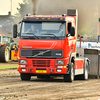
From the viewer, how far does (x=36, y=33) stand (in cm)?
1653

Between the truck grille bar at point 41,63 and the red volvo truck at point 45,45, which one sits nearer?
the red volvo truck at point 45,45

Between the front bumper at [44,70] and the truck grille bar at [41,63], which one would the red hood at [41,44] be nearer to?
the truck grille bar at [41,63]

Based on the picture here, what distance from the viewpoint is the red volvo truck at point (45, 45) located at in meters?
16.4

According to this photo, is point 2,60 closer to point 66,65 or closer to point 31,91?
point 66,65

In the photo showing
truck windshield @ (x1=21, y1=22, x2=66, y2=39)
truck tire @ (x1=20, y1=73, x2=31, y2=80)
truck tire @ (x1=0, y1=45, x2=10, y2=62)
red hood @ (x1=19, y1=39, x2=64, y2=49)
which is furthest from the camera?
truck tire @ (x1=0, y1=45, x2=10, y2=62)

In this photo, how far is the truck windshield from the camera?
16.4 metres

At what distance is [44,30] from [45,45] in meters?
0.64

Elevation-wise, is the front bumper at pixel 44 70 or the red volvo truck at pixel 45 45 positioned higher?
the red volvo truck at pixel 45 45

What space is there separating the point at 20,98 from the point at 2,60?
67.2 feet

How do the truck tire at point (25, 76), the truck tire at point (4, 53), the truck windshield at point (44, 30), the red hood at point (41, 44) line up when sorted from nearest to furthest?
the red hood at point (41, 44)
the truck windshield at point (44, 30)
the truck tire at point (25, 76)
the truck tire at point (4, 53)

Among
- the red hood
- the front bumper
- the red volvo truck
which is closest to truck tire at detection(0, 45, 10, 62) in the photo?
the red volvo truck

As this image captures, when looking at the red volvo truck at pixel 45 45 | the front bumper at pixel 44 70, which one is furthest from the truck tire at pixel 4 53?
the front bumper at pixel 44 70

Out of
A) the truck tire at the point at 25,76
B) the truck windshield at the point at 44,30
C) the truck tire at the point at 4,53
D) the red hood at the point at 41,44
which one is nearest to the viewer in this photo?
the red hood at the point at 41,44

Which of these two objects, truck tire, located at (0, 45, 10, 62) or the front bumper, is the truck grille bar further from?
truck tire, located at (0, 45, 10, 62)
